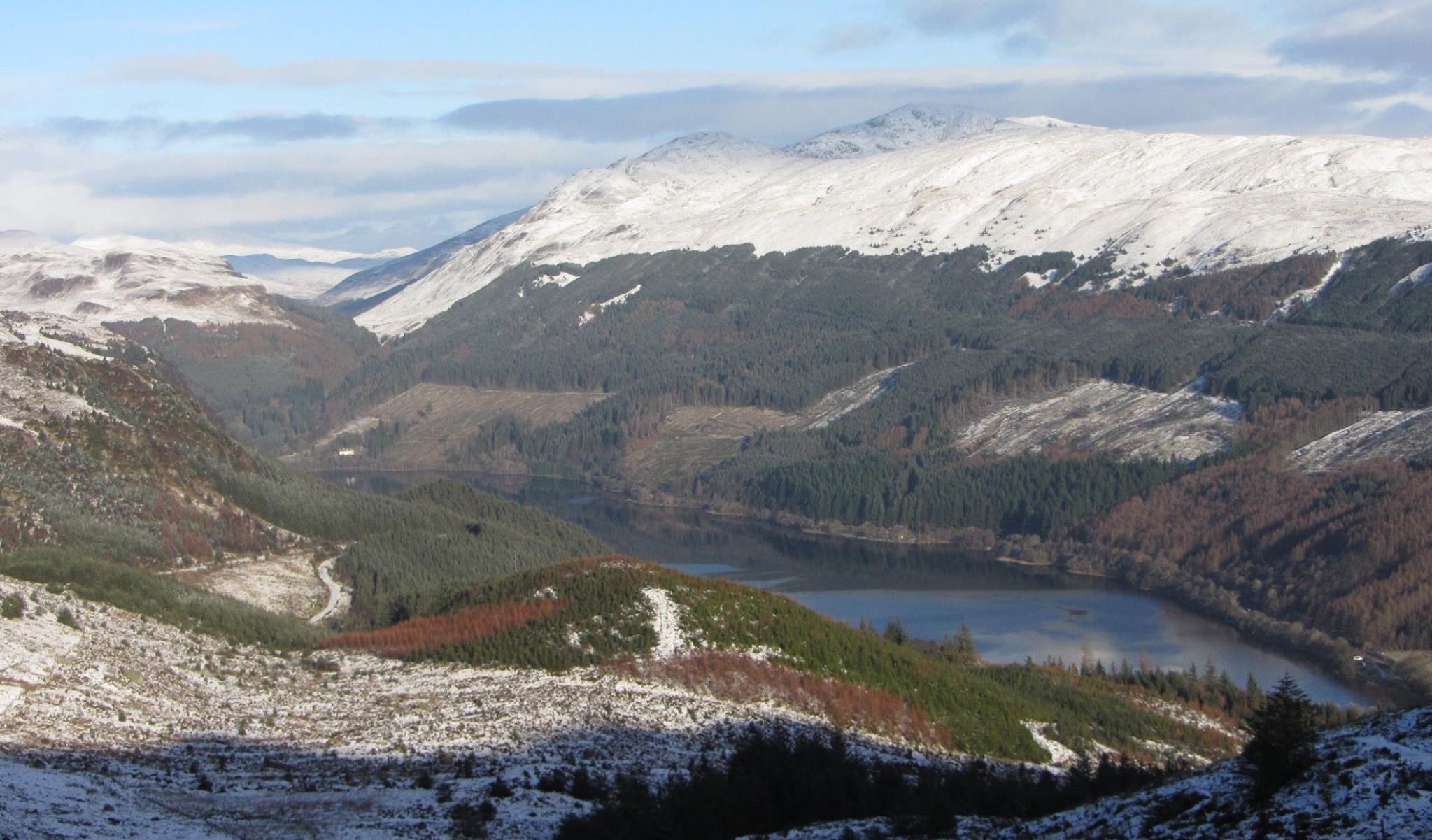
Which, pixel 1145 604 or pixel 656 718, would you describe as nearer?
pixel 656 718

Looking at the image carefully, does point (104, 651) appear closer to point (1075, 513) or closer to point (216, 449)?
point (216, 449)

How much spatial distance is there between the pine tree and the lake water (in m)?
77.0

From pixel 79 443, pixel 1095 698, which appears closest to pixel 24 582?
pixel 79 443

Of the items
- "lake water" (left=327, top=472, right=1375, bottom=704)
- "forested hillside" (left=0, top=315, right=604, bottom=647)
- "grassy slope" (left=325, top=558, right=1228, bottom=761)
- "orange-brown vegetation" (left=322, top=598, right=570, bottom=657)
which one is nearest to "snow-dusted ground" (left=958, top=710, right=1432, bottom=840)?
"grassy slope" (left=325, top=558, right=1228, bottom=761)

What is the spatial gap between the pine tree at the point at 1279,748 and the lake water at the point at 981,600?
77.0 m

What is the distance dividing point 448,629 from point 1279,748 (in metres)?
48.5

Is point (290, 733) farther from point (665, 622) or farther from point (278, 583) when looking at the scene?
point (278, 583)

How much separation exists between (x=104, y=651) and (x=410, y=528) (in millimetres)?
74307

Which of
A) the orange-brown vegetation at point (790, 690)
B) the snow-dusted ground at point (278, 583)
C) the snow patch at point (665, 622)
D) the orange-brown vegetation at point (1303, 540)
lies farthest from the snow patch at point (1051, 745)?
the orange-brown vegetation at point (1303, 540)

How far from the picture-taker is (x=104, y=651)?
6384 centimetres

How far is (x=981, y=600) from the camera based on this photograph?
14838cm

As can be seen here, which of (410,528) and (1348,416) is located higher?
(1348,416)

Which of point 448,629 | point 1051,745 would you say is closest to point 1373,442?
point 1051,745

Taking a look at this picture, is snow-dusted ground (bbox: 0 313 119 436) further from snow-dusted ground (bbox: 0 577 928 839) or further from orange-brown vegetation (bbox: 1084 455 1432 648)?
orange-brown vegetation (bbox: 1084 455 1432 648)
